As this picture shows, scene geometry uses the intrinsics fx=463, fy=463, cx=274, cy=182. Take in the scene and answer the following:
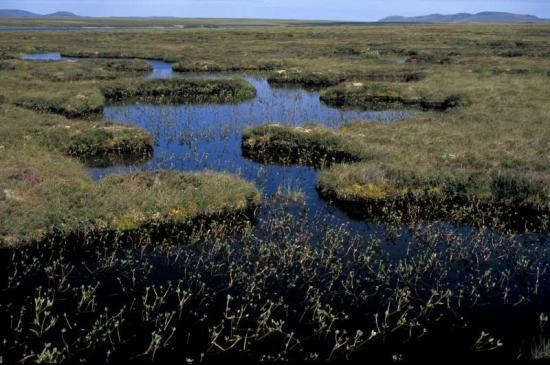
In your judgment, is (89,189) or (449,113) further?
(449,113)

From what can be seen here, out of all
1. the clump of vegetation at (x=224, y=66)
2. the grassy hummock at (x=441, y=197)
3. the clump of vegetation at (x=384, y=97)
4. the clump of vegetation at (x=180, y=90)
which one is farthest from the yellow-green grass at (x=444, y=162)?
the clump of vegetation at (x=224, y=66)

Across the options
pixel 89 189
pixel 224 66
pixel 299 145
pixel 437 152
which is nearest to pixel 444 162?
pixel 437 152

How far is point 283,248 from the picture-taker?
52.5ft

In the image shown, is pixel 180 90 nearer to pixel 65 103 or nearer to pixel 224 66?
pixel 65 103

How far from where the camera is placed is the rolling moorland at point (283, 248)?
36.8 ft

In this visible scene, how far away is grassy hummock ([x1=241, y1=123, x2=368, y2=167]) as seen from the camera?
26092 millimetres

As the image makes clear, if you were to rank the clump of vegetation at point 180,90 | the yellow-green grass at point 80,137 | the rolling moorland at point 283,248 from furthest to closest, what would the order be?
the clump of vegetation at point 180,90 < the yellow-green grass at point 80,137 < the rolling moorland at point 283,248

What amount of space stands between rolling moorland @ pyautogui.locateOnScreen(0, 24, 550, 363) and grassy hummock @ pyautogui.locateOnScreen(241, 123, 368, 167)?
0.13 metres

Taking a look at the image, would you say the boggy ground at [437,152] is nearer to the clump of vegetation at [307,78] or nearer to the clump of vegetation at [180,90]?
the clump of vegetation at [307,78]

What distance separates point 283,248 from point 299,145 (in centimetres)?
1268

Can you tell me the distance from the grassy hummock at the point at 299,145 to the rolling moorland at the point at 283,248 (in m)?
0.13

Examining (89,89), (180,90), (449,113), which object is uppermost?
(89,89)

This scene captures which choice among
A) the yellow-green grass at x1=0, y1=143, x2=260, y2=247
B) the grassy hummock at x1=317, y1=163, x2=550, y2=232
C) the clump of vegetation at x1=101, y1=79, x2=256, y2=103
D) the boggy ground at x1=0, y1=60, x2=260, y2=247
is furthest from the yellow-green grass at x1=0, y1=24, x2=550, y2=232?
the clump of vegetation at x1=101, y1=79, x2=256, y2=103

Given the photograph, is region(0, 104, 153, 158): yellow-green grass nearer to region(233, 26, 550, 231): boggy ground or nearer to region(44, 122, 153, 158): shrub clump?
region(44, 122, 153, 158): shrub clump
